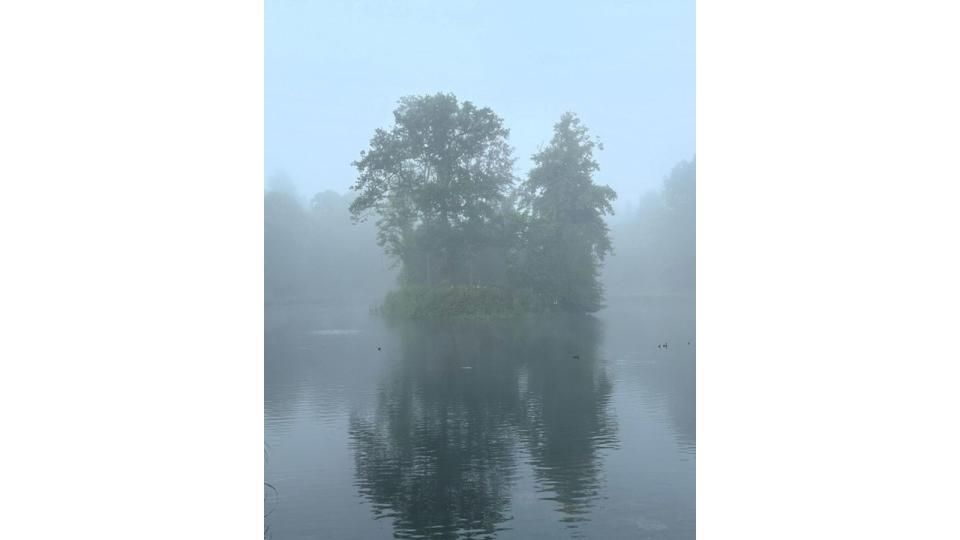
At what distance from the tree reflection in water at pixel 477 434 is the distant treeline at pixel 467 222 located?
1200cm

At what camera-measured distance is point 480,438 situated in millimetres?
23438

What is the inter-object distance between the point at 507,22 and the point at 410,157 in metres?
20.2

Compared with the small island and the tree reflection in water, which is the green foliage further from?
the tree reflection in water

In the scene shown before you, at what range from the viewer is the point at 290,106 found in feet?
280

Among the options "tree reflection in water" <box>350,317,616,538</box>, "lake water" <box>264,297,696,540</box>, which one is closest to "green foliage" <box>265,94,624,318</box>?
"lake water" <box>264,297,696,540</box>

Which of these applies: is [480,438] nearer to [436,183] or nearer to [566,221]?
[436,183]

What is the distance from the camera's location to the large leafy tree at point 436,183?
176ft

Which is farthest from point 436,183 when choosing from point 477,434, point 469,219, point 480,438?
point 480,438

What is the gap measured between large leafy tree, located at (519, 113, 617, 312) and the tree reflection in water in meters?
13.2

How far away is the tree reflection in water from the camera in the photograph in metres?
17.5

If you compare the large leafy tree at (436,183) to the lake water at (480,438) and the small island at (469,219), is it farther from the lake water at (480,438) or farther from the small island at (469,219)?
the lake water at (480,438)

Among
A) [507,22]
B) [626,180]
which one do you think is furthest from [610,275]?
[507,22]
